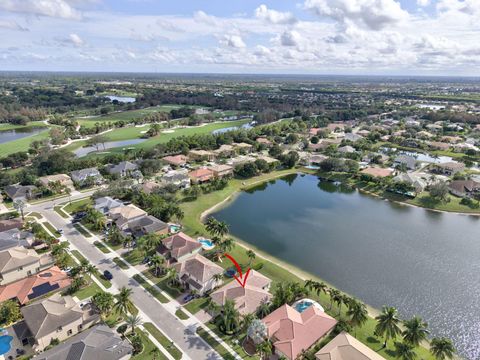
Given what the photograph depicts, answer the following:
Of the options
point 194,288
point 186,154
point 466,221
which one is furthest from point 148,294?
point 186,154

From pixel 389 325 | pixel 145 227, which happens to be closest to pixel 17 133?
pixel 145 227

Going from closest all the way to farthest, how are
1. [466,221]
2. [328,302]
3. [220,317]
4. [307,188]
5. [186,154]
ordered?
[220,317]
[328,302]
[466,221]
[307,188]
[186,154]

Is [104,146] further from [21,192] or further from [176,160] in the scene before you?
[21,192]

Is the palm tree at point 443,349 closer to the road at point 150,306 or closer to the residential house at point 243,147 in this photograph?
the road at point 150,306

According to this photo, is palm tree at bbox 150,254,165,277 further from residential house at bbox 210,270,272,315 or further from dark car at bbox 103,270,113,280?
residential house at bbox 210,270,272,315

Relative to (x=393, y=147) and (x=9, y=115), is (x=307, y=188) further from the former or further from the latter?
(x=9, y=115)

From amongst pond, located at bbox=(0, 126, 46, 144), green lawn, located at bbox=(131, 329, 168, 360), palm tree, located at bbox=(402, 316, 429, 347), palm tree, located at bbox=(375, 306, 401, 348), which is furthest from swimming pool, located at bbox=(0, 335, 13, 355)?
pond, located at bbox=(0, 126, 46, 144)
